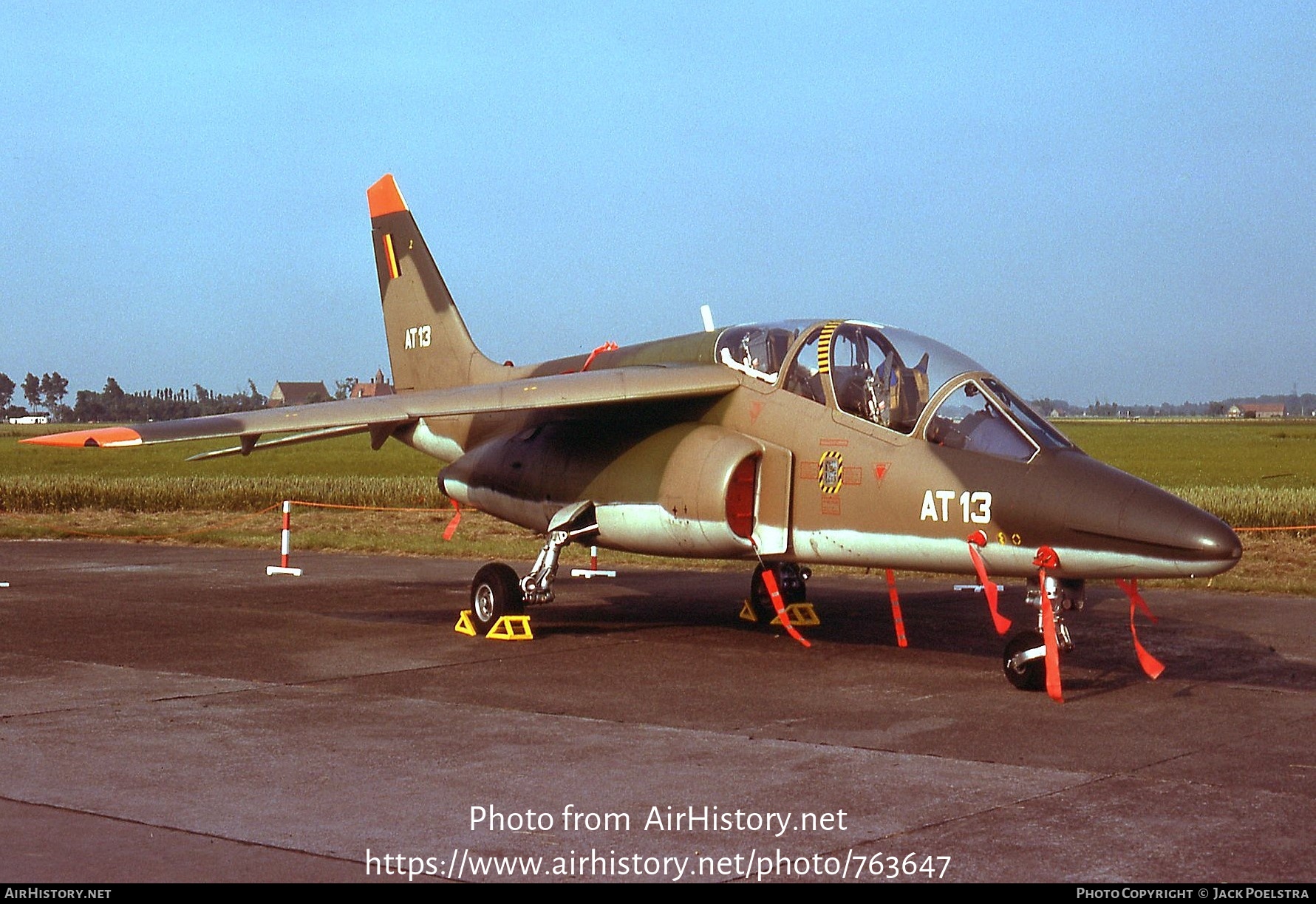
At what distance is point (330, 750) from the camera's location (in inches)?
307

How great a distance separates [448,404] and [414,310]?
4.64 meters

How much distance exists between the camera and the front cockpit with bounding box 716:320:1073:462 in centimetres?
1021

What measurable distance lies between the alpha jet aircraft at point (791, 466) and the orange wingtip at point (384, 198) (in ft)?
10.7

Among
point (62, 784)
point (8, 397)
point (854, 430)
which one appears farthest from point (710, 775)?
point (8, 397)

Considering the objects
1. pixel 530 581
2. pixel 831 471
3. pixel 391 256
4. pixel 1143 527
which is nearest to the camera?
pixel 1143 527

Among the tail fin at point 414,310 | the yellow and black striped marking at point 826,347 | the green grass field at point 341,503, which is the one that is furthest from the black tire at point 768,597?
the green grass field at point 341,503

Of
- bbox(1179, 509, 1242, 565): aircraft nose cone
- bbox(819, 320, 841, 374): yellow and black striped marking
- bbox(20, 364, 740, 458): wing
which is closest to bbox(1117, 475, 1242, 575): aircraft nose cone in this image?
bbox(1179, 509, 1242, 565): aircraft nose cone

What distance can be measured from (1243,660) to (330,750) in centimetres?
753

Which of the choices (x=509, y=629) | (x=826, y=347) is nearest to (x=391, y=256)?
(x=509, y=629)

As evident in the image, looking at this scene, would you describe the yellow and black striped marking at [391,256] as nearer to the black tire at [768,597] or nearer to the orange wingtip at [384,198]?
the orange wingtip at [384,198]

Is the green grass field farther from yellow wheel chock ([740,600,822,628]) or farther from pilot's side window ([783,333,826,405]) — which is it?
pilot's side window ([783,333,826,405])

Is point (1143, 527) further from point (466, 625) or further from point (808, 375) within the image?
point (466, 625)

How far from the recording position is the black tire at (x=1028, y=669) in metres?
9.77

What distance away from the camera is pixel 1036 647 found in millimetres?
9820
